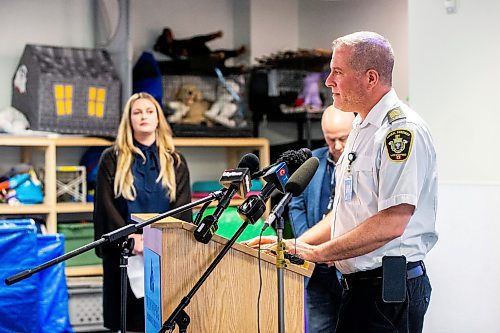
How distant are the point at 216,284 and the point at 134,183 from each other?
1.63 m

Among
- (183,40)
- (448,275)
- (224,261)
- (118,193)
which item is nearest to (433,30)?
(448,275)

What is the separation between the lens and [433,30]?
3.81m

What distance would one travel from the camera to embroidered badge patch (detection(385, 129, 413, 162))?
7.41 feet

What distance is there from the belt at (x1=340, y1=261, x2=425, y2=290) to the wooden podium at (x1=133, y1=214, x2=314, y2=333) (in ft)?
0.46

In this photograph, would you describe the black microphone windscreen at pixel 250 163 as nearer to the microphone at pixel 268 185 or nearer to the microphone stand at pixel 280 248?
the microphone at pixel 268 185

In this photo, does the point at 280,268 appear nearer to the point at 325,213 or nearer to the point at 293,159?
the point at 293,159

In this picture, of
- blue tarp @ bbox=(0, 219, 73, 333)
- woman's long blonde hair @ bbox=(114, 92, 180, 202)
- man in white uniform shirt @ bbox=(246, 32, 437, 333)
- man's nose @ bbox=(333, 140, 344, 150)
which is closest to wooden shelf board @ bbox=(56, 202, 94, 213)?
blue tarp @ bbox=(0, 219, 73, 333)

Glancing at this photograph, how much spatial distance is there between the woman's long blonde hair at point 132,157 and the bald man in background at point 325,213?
2.28 ft

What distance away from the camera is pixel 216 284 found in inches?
92.0

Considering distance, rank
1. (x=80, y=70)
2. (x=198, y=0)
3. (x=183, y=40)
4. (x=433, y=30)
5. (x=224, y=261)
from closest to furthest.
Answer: (x=224, y=261) → (x=433, y=30) → (x=80, y=70) → (x=183, y=40) → (x=198, y=0)

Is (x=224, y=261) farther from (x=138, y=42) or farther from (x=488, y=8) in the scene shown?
(x=138, y=42)

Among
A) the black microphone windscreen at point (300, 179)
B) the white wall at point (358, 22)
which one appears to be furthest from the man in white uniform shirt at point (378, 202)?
the white wall at point (358, 22)

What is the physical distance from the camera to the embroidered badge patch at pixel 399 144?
2.26 metres

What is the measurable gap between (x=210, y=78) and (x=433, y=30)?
215 centimetres
